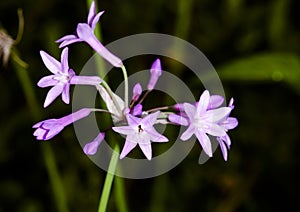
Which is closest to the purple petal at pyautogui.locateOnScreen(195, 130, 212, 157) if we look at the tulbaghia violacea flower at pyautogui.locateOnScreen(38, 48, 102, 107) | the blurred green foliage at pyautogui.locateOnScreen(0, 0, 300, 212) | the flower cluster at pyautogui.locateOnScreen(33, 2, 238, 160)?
the flower cluster at pyautogui.locateOnScreen(33, 2, 238, 160)

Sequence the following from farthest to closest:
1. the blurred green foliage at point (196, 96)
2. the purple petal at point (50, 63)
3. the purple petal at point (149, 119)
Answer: the blurred green foliage at point (196, 96) < the purple petal at point (50, 63) < the purple petal at point (149, 119)

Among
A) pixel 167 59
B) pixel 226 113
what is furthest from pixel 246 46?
pixel 226 113

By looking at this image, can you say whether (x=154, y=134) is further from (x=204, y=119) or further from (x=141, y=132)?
(x=204, y=119)

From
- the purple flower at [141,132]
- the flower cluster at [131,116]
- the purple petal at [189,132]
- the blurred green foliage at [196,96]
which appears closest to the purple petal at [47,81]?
the flower cluster at [131,116]

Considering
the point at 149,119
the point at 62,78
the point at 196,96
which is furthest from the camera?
the point at 196,96

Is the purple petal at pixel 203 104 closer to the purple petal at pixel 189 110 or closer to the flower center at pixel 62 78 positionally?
the purple petal at pixel 189 110

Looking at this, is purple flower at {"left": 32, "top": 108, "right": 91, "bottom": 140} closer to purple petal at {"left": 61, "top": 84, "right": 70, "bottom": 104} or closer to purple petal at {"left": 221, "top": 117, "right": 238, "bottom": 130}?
purple petal at {"left": 61, "top": 84, "right": 70, "bottom": 104}

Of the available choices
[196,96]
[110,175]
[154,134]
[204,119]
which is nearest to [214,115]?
[204,119]
